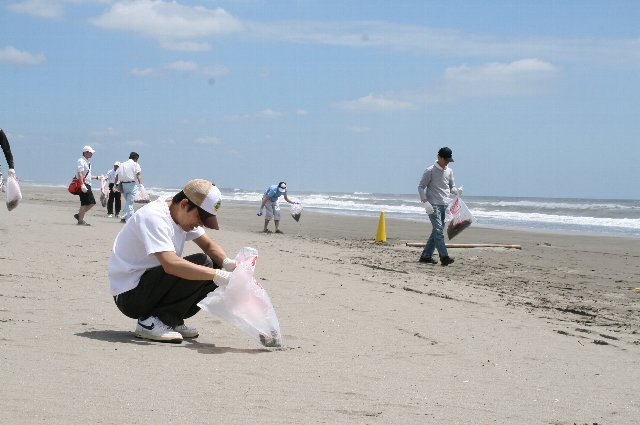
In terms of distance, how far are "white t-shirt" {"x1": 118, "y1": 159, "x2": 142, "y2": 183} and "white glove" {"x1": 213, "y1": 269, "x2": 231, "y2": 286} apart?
12113 millimetres

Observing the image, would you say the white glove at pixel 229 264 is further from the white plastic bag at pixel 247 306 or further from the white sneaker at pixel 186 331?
the white sneaker at pixel 186 331

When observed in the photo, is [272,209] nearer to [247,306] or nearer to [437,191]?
[437,191]

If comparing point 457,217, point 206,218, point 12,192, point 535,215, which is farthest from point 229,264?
point 535,215

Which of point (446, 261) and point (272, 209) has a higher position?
point (272, 209)

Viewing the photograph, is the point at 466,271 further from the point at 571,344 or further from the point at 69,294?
the point at 69,294

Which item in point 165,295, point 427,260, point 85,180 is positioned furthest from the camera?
point 85,180

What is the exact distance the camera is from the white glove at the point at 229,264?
208 inches

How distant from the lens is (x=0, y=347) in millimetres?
4562

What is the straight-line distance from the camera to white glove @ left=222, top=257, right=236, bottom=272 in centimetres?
529

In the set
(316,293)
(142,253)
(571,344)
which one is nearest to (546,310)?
(571,344)

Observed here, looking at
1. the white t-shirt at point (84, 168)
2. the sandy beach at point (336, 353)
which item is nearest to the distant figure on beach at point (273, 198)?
the white t-shirt at point (84, 168)

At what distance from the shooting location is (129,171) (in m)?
16.6

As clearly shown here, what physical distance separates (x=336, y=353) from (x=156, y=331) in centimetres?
120

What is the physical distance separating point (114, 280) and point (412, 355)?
2.06 meters
